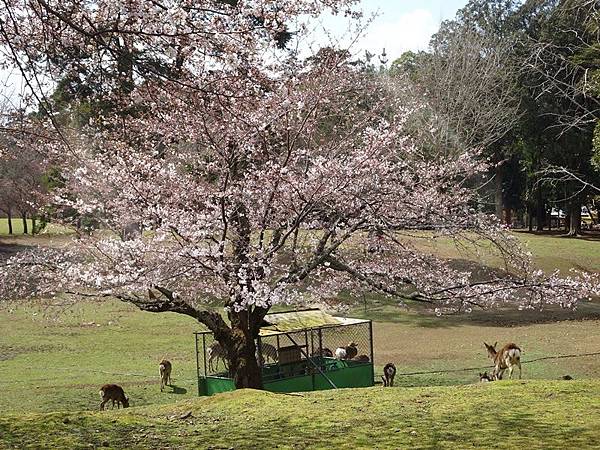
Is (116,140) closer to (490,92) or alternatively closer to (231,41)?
(231,41)

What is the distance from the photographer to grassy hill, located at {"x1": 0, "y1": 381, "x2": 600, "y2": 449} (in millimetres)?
5035

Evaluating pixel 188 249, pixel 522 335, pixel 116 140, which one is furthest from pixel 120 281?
pixel 522 335

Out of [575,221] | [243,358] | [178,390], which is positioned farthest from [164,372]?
[575,221]

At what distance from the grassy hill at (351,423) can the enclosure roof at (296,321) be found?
4.27 m

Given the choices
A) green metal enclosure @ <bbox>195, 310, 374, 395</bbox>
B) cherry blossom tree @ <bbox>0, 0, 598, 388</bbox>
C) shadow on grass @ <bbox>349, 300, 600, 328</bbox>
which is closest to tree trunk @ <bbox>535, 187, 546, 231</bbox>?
shadow on grass @ <bbox>349, 300, 600, 328</bbox>

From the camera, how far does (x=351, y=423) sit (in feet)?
19.4

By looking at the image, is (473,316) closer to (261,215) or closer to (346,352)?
(346,352)

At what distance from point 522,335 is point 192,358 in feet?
30.2

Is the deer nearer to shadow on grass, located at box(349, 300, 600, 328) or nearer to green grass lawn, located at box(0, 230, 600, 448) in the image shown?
green grass lawn, located at box(0, 230, 600, 448)

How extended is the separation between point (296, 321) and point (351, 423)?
22.5 feet

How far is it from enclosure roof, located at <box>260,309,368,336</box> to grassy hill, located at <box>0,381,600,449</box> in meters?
4.27

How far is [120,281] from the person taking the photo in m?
9.71

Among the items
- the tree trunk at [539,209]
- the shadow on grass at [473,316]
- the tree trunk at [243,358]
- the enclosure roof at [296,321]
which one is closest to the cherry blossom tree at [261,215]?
the tree trunk at [243,358]

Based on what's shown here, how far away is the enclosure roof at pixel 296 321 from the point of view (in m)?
12.3
